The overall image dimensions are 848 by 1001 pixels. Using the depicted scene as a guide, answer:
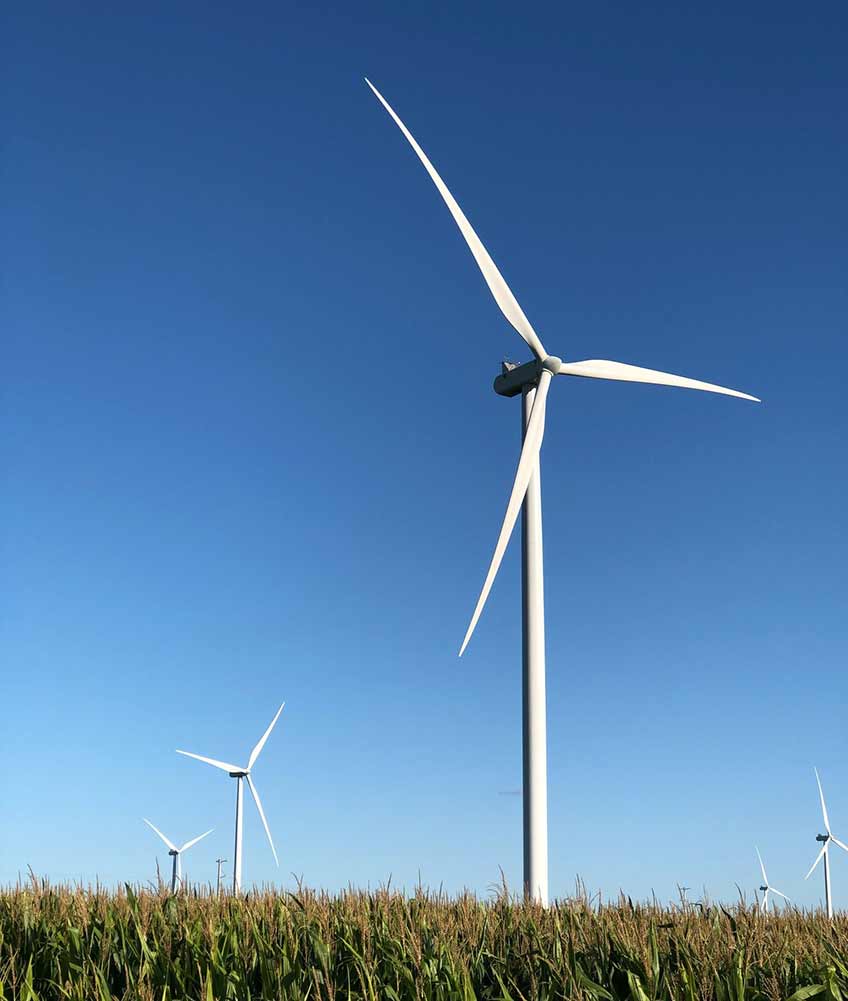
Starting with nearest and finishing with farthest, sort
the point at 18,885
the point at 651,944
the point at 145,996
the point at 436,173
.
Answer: the point at 145,996 < the point at 651,944 < the point at 18,885 < the point at 436,173

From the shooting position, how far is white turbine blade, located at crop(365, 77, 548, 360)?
30.1 meters

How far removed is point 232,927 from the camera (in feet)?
52.4

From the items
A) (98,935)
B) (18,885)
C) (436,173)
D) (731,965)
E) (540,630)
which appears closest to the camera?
(731,965)

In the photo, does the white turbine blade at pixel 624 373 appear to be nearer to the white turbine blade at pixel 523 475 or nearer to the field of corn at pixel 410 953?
the white turbine blade at pixel 523 475

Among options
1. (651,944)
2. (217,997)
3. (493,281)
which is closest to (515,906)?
(651,944)

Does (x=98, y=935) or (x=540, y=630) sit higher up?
(x=540, y=630)

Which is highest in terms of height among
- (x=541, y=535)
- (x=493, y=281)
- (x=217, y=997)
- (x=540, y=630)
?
(x=493, y=281)

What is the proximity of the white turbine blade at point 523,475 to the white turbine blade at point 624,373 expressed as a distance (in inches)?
63.6

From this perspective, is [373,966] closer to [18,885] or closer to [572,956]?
[572,956]

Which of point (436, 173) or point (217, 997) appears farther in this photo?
point (436, 173)

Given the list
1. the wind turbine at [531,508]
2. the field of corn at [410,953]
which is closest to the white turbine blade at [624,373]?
the wind turbine at [531,508]

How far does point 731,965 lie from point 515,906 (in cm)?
682

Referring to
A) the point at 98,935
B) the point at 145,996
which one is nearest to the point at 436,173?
the point at 98,935

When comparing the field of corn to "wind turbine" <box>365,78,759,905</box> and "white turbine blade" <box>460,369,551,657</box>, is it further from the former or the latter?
"white turbine blade" <box>460,369,551,657</box>
